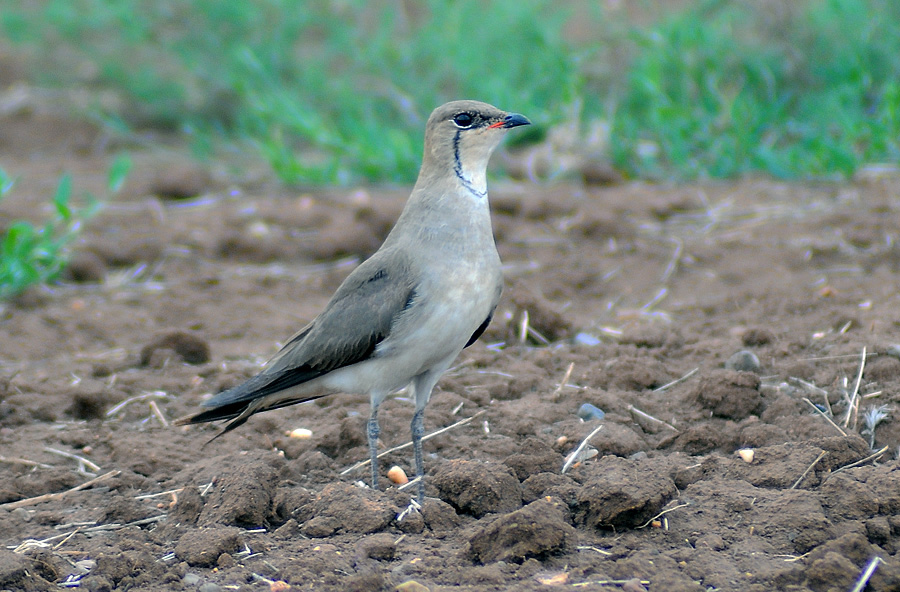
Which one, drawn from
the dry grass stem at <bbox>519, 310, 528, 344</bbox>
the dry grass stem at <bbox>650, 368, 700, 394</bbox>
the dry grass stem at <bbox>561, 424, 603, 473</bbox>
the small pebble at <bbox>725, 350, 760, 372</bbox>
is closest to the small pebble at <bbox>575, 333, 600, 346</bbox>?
the dry grass stem at <bbox>519, 310, 528, 344</bbox>

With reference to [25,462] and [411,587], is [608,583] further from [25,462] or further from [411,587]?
[25,462]

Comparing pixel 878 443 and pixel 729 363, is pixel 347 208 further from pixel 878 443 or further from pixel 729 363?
pixel 878 443

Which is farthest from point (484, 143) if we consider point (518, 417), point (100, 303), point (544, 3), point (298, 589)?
point (544, 3)

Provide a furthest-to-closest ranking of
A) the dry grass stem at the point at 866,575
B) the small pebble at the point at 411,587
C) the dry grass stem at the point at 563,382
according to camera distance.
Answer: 1. the dry grass stem at the point at 563,382
2. the small pebble at the point at 411,587
3. the dry grass stem at the point at 866,575

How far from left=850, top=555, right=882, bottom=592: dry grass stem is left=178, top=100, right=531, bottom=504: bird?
1.45 metres

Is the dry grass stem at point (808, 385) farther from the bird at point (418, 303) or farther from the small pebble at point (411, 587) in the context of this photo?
the small pebble at point (411, 587)

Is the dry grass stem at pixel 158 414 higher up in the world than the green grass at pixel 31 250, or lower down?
lower down

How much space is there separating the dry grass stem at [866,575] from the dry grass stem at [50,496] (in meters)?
2.68

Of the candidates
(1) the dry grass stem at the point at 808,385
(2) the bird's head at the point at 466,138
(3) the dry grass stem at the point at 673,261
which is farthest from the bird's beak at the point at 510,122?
(3) the dry grass stem at the point at 673,261

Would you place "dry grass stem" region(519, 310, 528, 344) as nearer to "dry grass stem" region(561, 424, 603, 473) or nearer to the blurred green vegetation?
"dry grass stem" region(561, 424, 603, 473)

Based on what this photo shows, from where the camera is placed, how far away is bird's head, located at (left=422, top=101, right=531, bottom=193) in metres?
3.76

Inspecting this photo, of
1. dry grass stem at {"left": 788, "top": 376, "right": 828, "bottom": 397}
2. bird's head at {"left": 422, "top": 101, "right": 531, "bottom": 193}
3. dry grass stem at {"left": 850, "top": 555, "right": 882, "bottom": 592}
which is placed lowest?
dry grass stem at {"left": 788, "top": 376, "right": 828, "bottom": 397}

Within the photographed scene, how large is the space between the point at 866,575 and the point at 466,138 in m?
2.09

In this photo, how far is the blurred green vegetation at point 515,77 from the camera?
22.6 ft
